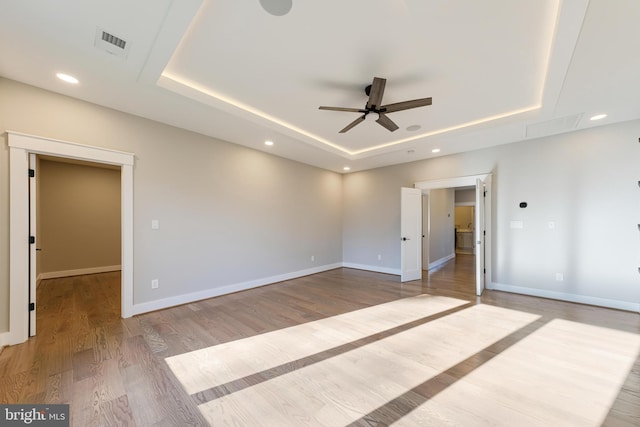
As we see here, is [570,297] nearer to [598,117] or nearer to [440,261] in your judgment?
[598,117]

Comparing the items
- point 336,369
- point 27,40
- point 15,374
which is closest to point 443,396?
point 336,369

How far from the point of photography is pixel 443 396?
1790 mm

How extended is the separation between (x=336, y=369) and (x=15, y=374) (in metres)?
2.75

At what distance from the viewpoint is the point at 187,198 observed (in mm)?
3787

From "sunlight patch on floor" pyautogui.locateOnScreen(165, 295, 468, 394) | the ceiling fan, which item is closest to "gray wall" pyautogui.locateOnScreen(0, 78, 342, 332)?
"sunlight patch on floor" pyautogui.locateOnScreen(165, 295, 468, 394)

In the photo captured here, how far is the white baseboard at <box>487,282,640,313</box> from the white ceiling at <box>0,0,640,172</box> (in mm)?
2740

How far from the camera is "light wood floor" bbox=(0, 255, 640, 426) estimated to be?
5.39 feet

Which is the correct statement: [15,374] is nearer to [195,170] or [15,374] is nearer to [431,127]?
[195,170]

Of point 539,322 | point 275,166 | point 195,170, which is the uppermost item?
point 275,166

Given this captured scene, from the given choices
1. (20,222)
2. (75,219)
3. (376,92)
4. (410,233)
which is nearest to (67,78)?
(20,222)

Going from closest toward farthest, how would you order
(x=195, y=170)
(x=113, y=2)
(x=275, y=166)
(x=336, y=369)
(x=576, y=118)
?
(x=113, y=2) → (x=336, y=369) → (x=576, y=118) → (x=195, y=170) → (x=275, y=166)

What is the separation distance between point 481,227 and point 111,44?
5.71 metres

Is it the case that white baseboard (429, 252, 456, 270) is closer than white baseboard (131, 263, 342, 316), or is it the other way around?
white baseboard (131, 263, 342, 316)

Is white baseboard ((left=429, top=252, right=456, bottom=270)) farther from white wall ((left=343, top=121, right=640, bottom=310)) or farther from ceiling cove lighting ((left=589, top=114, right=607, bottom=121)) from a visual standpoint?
ceiling cove lighting ((left=589, top=114, right=607, bottom=121))
